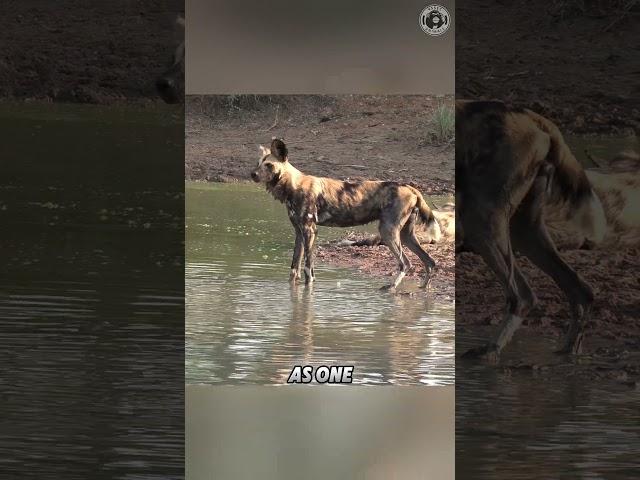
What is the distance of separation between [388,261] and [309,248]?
378 millimetres

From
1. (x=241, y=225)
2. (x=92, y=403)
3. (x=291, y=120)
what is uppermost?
(x=291, y=120)

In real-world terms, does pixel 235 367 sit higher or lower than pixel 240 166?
lower

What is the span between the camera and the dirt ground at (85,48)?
1417cm

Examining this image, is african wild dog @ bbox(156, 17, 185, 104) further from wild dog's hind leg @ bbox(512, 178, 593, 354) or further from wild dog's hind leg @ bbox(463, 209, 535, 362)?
wild dog's hind leg @ bbox(463, 209, 535, 362)

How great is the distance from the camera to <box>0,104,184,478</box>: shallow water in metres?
7.04

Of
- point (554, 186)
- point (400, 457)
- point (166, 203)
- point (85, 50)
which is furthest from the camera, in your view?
point (85, 50)

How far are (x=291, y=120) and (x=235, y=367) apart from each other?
1.12m

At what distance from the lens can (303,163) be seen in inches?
246

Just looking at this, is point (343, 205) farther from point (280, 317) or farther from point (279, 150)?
point (280, 317)

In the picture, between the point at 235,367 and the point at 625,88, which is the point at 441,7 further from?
the point at 625,88

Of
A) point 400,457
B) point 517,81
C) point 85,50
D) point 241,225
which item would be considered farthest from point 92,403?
point 85,50

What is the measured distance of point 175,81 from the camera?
12406 millimetres
